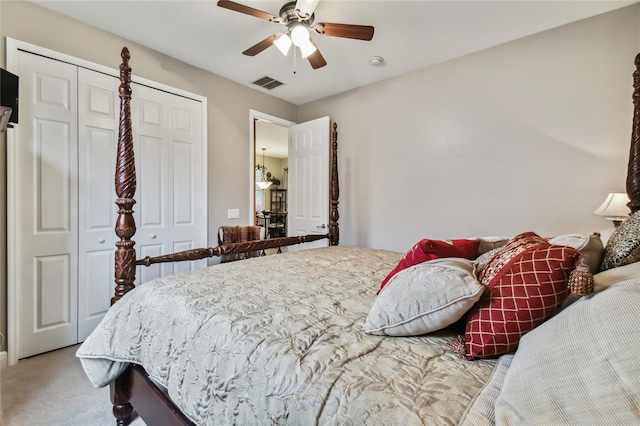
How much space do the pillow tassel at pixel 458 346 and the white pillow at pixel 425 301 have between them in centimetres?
6

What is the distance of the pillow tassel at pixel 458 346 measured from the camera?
80 centimetres

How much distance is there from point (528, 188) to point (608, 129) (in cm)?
66

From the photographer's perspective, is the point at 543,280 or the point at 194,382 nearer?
the point at 543,280

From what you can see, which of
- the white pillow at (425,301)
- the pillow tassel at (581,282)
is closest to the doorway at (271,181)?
the white pillow at (425,301)

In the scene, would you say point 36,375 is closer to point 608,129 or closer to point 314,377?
point 314,377

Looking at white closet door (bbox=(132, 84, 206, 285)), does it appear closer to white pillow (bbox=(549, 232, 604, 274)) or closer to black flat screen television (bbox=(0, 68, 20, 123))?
black flat screen television (bbox=(0, 68, 20, 123))

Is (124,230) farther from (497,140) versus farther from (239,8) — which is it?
(497,140)

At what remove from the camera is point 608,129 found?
2.20m

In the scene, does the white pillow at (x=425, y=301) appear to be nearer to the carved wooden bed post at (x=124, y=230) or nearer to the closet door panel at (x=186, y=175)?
the carved wooden bed post at (x=124, y=230)

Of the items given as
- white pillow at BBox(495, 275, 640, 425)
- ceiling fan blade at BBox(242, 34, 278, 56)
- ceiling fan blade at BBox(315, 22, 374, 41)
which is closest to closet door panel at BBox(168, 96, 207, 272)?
ceiling fan blade at BBox(242, 34, 278, 56)

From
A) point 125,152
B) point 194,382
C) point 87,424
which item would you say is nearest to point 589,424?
point 194,382

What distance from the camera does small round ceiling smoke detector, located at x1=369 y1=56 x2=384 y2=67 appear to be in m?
2.90

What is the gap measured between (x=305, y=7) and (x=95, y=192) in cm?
232

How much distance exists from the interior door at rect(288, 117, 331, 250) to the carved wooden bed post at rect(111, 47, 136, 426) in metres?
2.30
